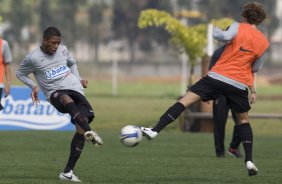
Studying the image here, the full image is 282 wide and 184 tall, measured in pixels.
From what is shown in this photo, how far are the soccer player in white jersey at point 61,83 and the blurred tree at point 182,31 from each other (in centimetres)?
1997

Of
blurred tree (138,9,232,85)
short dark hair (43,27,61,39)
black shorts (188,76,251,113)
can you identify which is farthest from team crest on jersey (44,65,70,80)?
blurred tree (138,9,232,85)

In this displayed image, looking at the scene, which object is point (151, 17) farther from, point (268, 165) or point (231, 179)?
point (231, 179)

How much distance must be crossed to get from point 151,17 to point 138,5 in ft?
236

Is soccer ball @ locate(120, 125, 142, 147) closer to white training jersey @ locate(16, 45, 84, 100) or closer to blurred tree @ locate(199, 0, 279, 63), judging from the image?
white training jersey @ locate(16, 45, 84, 100)

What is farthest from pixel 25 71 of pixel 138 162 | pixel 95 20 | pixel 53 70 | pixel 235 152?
pixel 95 20

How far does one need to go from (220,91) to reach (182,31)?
20.9m

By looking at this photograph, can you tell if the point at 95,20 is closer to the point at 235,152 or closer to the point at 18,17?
the point at 18,17

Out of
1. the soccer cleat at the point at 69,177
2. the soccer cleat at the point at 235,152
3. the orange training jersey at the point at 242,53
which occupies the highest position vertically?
the orange training jersey at the point at 242,53

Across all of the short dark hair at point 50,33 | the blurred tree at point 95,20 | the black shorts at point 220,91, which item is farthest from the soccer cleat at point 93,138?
the blurred tree at point 95,20

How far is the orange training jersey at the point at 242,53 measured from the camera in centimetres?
1159

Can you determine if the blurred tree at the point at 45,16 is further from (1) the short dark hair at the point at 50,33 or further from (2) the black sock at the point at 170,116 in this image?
(2) the black sock at the point at 170,116

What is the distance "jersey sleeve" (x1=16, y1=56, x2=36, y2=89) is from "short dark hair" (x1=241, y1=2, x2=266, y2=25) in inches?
109

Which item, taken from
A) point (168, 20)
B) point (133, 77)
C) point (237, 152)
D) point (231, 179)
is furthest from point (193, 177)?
point (133, 77)

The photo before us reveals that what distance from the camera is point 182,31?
32.5 meters
